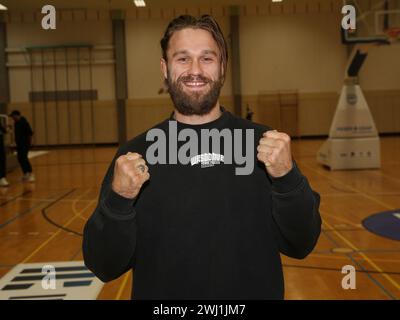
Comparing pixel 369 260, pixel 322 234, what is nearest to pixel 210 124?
pixel 369 260

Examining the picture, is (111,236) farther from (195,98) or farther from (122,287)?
(122,287)

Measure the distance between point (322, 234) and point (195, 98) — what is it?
5872mm

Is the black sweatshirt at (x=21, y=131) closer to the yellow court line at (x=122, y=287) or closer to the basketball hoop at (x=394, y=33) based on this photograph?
the yellow court line at (x=122, y=287)

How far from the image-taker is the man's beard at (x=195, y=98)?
213 cm

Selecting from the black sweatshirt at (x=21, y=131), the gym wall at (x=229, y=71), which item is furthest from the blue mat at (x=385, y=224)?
the gym wall at (x=229, y=71)

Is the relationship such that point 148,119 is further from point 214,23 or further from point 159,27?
point 214,23

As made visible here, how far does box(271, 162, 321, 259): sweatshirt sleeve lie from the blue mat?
5.53m

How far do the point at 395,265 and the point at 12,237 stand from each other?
574 centimetres

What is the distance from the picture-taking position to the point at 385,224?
7848 mm

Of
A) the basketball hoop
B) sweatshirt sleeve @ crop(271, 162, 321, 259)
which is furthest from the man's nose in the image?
the basketball hoop

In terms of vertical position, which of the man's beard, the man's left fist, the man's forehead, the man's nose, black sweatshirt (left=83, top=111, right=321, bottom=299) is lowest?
black sweatshirt (left=83, top=111, right=321, bottom=299)

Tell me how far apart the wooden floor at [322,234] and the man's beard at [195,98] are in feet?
11.0

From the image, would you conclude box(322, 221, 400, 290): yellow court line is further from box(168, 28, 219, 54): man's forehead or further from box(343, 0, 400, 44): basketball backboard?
box(343, 0, 400, 44): basketball backboard

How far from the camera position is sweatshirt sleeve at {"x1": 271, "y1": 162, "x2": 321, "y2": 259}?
1.92m
